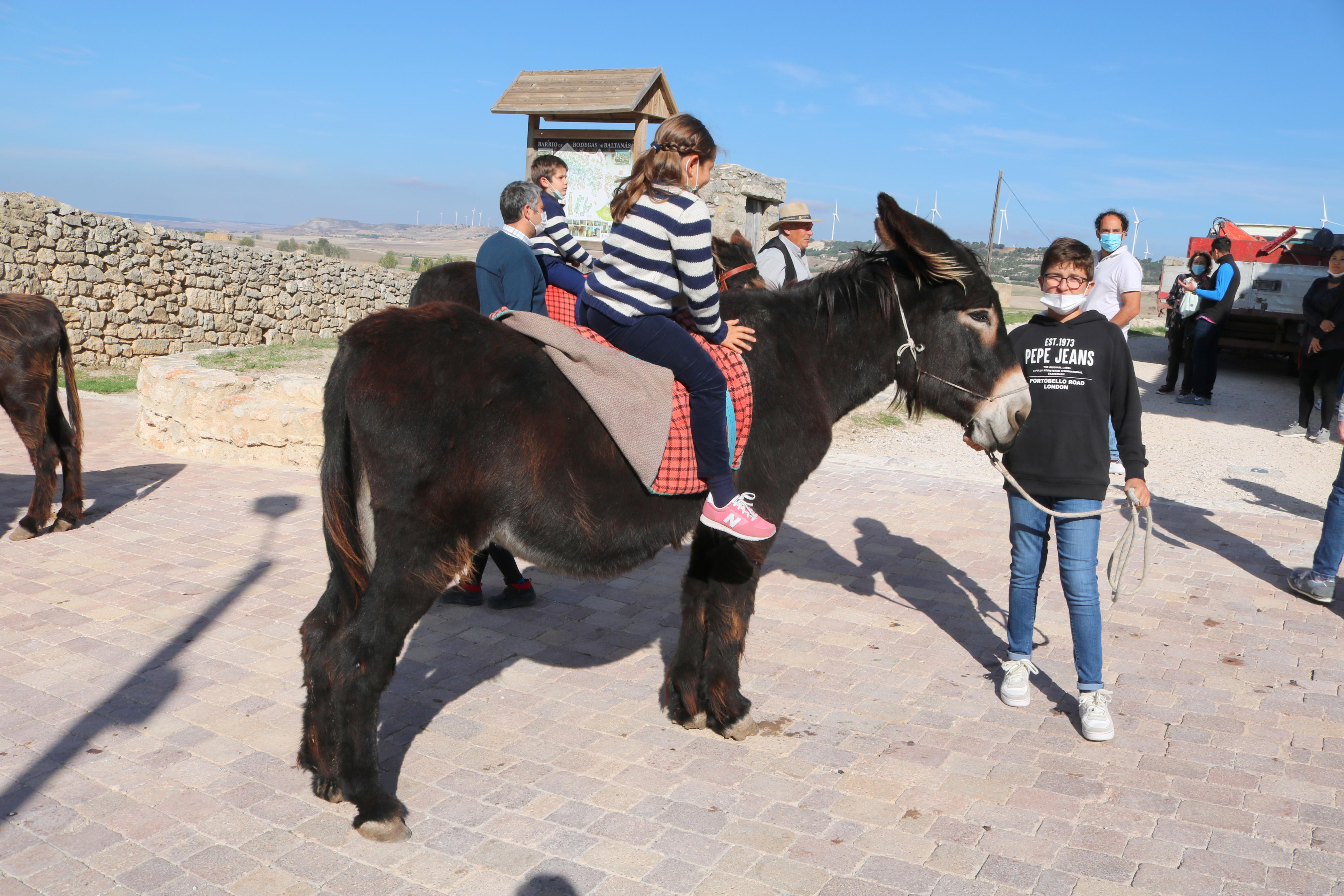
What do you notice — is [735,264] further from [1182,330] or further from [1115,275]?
[1182,330]

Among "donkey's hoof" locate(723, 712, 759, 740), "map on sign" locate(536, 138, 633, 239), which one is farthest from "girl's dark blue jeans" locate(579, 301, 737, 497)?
"map on sign" locate(536, 138, 633, 239)

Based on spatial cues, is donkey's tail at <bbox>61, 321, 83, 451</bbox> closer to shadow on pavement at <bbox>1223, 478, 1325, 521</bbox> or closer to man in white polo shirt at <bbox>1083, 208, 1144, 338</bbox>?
man in white polo shirt at <bbox>1083, 208, 1144, 338</bbox>

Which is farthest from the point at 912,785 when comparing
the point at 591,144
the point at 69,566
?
the point at 591,144

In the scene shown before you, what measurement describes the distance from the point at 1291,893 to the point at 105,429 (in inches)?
453

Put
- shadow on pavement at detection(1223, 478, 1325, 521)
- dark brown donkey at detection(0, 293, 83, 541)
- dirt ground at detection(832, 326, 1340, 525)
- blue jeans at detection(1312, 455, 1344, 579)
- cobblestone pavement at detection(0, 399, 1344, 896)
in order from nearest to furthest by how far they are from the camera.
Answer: cobblestone pavement at detection(0, 399, 1344, 896) < blue jeans at detection(1312, 455, 1344, 579) < dark brown donkey at detection(0, 293, 83, 541) < shadow on pavement at detection(1223, 478, 1325, 521) < dirt ground at detection(832, 326, 1340, 525)

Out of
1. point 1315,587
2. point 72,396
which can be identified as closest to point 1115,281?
point 1315,587

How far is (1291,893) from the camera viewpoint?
2744mm

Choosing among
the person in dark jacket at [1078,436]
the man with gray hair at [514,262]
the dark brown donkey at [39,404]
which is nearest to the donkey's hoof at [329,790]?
the man with gray hair at [514,262]

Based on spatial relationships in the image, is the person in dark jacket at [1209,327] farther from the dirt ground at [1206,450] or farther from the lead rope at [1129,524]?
the lead rope at [1129,524]

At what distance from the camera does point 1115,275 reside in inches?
289

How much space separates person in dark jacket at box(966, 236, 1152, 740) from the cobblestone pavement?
492 millimetres

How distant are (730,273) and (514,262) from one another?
1.44 m

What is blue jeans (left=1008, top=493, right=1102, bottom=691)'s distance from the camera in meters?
3.85

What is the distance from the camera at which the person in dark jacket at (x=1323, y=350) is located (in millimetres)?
9984
